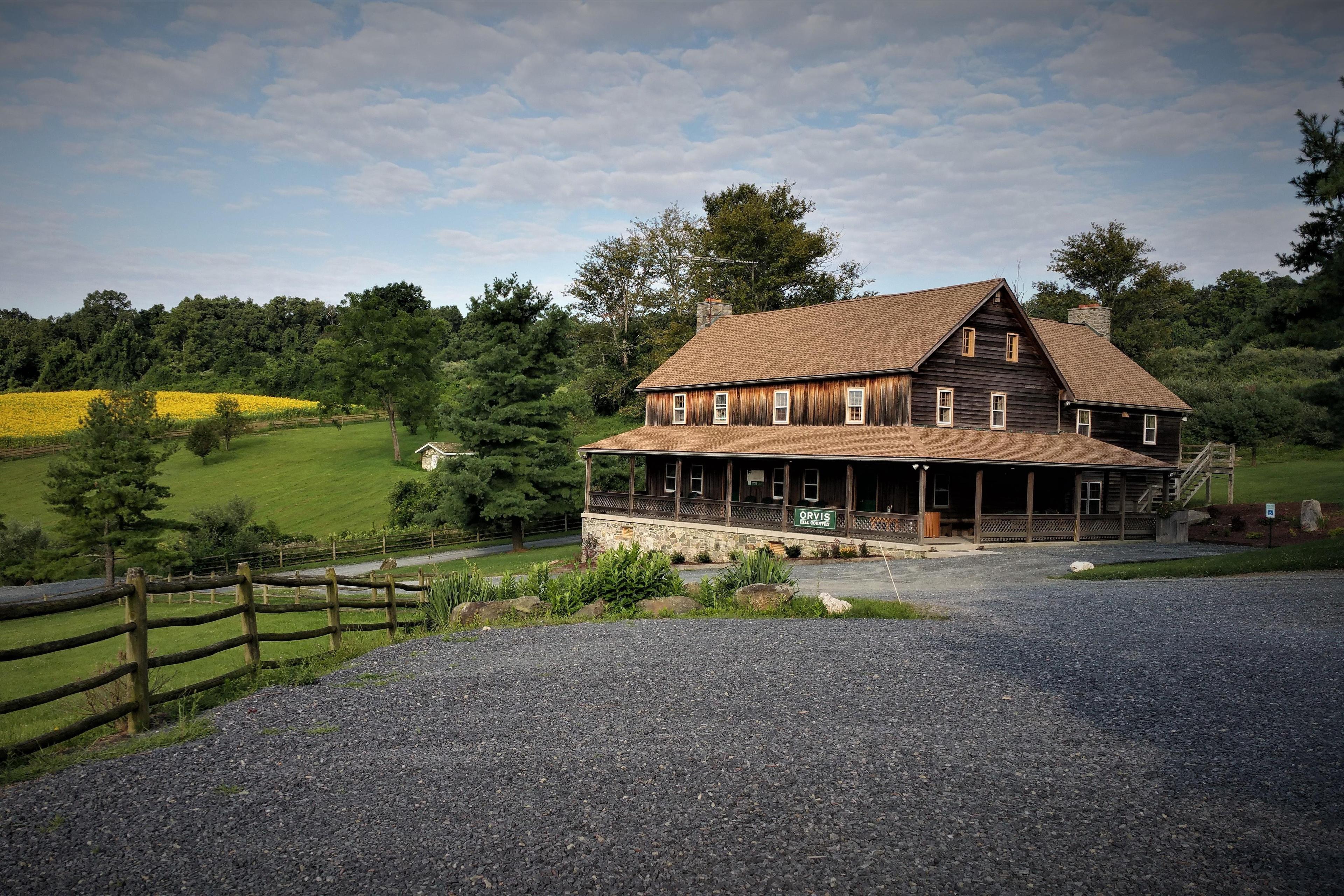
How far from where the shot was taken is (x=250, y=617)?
8.77 meters

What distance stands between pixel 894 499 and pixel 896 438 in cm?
339

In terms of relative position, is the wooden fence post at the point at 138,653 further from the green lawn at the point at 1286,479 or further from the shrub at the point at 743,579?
the green lawn at the point at 1286,479

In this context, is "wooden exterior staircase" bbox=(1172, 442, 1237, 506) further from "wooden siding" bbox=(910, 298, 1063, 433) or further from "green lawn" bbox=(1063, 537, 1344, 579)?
"green lawn" bbox=(1063, 537, 1344, 579)

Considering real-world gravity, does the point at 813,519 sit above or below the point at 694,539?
above

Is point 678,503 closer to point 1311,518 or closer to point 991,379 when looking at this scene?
point 991,379

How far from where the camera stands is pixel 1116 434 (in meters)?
37.8

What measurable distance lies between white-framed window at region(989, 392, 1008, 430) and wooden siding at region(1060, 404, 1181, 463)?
427 cm

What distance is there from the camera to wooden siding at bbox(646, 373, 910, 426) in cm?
3039

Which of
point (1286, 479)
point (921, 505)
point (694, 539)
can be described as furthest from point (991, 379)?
point (1286, 479)

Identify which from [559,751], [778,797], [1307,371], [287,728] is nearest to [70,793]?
[287,728]

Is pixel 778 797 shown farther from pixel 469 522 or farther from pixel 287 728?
pixel 469 522

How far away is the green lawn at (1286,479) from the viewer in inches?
1480

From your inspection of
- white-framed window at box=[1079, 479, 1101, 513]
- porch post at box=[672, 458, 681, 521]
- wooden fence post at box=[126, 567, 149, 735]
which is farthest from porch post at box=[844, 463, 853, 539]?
wooden fence post at box=[126, 567, 149, 735]

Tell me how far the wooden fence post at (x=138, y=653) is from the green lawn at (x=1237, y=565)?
757 inches
